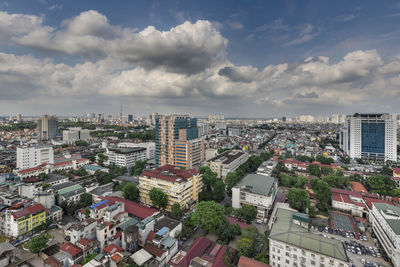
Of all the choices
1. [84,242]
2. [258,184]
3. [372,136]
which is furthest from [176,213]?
[372,136]

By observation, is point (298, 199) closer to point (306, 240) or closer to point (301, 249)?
point (306, 240)

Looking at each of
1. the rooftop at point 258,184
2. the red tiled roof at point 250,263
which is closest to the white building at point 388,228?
the rooftop at point 258,184

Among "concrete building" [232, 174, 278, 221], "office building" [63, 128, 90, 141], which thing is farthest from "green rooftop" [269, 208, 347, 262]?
"office building" [63, 128, 90, 141]

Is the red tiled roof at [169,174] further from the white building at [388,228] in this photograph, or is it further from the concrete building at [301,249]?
the white building at [388,228]

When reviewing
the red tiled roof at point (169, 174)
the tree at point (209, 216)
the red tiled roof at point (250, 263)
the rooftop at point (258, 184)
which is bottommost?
the red tiled roof at point (250, 263)

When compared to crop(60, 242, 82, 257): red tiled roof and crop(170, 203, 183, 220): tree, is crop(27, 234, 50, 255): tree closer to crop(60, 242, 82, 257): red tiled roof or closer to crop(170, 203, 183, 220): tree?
crop(60, 242, 82, 257): red tiled roof

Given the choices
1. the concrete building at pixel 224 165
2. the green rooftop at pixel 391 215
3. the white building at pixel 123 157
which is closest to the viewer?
the green rooftop at pixel 391 215
